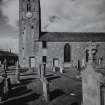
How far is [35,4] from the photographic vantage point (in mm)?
25234

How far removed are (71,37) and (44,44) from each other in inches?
265

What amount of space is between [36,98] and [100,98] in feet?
15.5

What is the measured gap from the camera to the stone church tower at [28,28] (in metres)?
24.5

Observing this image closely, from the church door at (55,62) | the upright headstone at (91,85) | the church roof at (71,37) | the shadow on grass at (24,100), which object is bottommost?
the shadow on grass at (24,100)

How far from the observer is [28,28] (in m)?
25.0

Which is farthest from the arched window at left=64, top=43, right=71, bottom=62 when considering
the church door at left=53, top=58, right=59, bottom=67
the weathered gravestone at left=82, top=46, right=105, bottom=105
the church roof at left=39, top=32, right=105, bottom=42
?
the weathered gravestone at left=82, top=46, right=105, bottom=105

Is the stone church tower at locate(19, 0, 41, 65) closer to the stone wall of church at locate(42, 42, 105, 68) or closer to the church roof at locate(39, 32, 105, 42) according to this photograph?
the church roof at locate(39, 32, 105, 42)

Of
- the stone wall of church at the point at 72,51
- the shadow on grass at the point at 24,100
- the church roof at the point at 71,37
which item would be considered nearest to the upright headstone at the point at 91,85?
the shadow on grass at the point at 24,100

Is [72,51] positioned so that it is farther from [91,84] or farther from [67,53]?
[91,84]

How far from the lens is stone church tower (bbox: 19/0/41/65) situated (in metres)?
24.5

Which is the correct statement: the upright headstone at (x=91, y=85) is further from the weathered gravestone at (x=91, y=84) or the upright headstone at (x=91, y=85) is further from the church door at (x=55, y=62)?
the church door at (x=55, y=62)

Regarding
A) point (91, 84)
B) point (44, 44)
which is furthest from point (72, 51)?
point (91, 84)

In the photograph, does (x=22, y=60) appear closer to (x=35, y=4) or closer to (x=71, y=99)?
(x=35, y=4)

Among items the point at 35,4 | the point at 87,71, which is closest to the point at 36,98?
the point at 87,71
